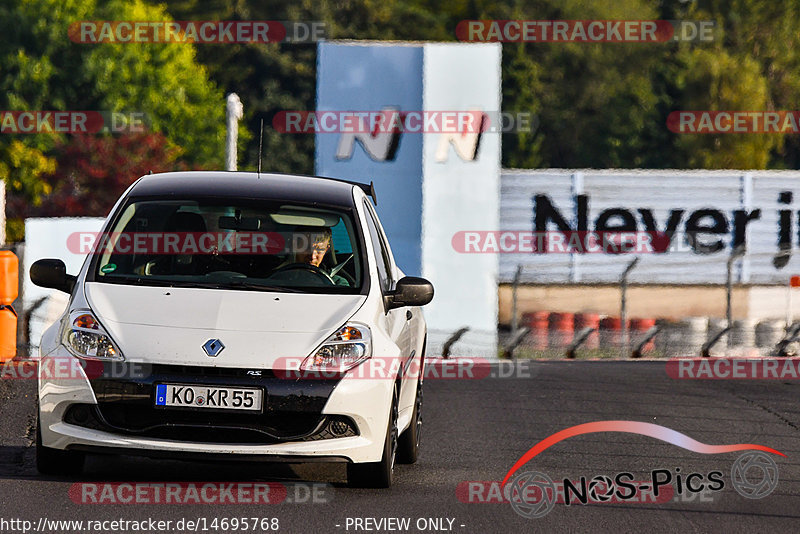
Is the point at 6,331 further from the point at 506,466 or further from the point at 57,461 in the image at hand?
the point at 506,466

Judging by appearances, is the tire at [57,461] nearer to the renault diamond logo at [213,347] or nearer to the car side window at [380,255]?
the renault diamond logo at [213,347]

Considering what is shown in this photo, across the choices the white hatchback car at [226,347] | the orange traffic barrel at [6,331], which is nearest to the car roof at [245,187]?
the white hatchback car at [226,347]

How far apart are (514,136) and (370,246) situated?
74.6m

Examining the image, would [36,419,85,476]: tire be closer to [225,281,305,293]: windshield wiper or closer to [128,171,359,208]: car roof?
[225,281,305,293]: windshield wiper

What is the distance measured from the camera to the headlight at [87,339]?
7.84 metres

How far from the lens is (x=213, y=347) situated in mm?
7750

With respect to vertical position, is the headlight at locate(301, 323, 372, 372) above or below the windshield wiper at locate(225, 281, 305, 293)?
below

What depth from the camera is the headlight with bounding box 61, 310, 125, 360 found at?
784 cm

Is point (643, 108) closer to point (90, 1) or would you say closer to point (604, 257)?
point (90, 1)

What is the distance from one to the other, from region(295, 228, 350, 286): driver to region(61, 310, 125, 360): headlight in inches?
52.4

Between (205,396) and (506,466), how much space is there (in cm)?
246

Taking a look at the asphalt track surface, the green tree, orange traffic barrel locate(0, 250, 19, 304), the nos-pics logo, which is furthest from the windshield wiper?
the green tree

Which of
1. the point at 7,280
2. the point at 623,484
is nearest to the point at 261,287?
the point at 623,484

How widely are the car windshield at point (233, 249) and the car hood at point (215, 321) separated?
0.51 feet
